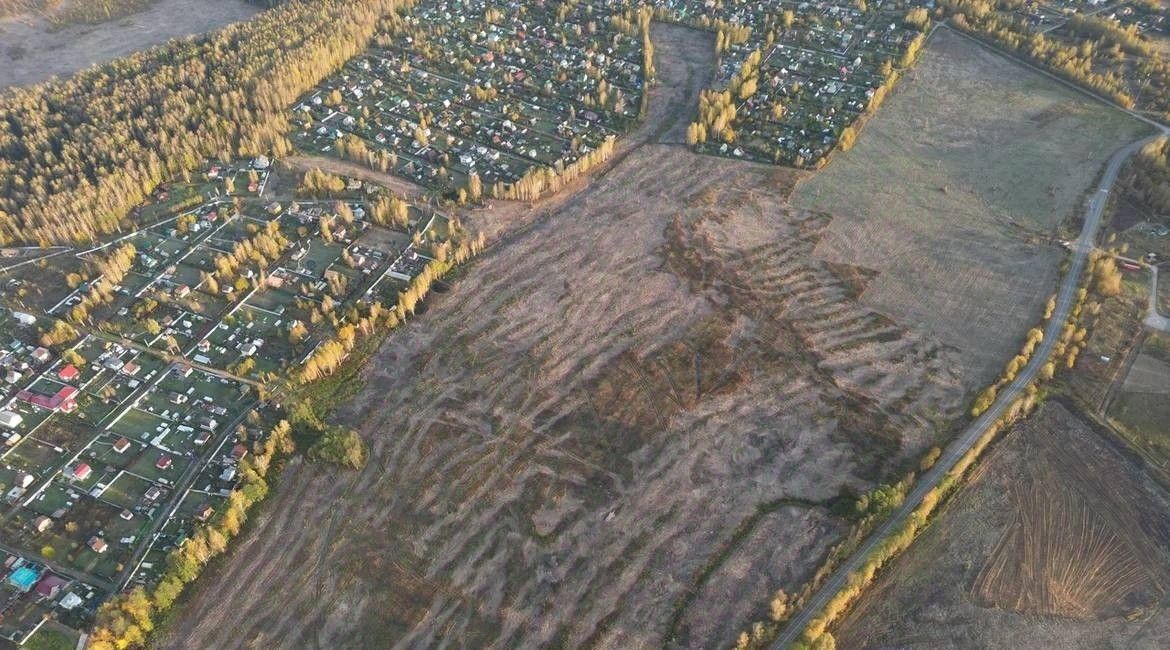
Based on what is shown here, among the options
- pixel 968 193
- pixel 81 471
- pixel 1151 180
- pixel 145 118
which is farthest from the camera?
pixel 145 118

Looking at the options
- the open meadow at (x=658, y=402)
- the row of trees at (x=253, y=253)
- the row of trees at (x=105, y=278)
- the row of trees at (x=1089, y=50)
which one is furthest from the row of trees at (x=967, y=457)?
the row of trees at (x=105, y=278)

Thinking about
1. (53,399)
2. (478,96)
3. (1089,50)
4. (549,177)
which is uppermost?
(1089,50)

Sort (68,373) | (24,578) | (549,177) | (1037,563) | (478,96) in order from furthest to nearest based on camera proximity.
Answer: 1. (478,96)
2. (549,177)
3. (68,373)
4. (1037,563)
5. (24,578)

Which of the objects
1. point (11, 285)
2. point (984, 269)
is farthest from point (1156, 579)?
point (11, 285)

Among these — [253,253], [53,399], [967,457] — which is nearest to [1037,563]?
[967,457]

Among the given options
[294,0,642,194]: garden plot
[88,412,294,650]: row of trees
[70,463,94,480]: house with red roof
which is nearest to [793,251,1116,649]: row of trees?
[88,412,294,650]: row of trees

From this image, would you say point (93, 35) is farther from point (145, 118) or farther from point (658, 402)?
point (658, 402)

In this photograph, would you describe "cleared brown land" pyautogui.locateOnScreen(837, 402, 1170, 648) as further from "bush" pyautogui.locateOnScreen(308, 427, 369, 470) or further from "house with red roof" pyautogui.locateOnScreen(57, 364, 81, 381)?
"house with red roof" pyautogui.locateOnScreen(57, 364, 81, 381)
